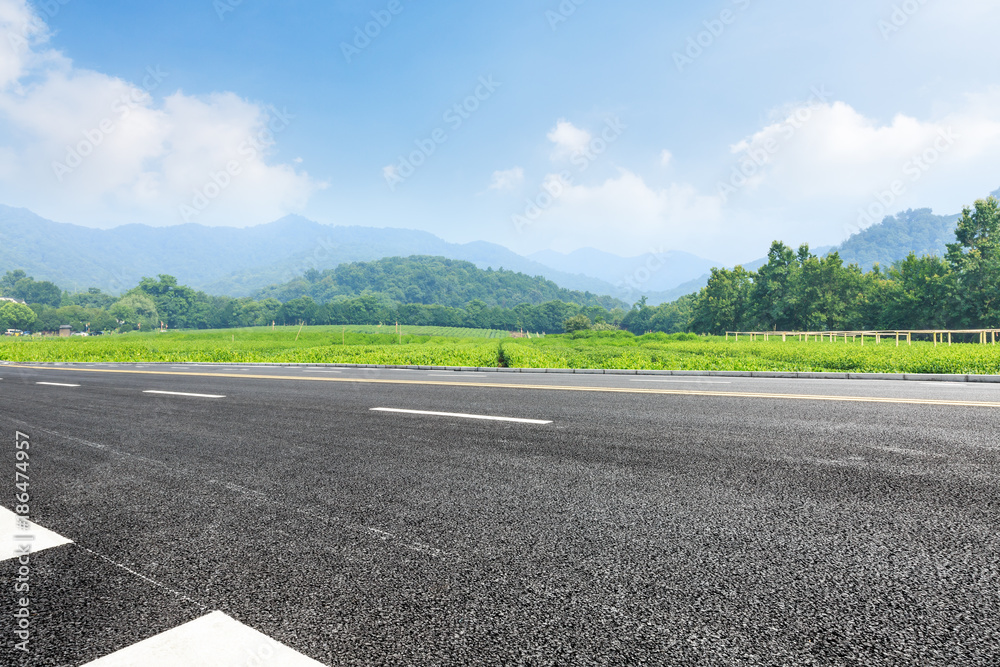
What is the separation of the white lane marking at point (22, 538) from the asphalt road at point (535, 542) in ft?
0.32

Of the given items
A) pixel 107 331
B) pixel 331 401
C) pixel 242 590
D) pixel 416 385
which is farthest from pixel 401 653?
pixel 107 331

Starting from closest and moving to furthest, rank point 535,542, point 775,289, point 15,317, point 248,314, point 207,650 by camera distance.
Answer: point 207,650
point 535,542
point 775,289
point 15,317
point 248,314

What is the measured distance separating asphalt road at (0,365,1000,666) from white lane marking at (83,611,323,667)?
0.06m

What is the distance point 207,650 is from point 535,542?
1.56 meters

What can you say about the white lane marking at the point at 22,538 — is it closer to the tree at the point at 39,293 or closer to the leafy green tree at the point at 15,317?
the leafy green tree at the point at 15,317

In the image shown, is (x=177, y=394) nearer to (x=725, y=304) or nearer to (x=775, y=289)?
(x=775, y=289)

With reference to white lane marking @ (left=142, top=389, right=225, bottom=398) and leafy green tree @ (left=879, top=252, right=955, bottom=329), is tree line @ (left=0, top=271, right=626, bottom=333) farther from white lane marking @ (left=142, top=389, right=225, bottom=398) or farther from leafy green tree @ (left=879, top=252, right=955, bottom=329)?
white lane marking @ (left=142, top=389, right=225, bottom=398)

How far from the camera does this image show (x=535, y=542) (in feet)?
9.31

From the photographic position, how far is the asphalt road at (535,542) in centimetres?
194

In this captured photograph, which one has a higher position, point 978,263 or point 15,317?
point 15,317

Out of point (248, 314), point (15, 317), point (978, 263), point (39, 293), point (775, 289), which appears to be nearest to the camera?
point (978, 263)

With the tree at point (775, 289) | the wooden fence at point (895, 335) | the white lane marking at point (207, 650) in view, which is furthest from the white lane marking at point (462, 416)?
the tree at point (775, 289)

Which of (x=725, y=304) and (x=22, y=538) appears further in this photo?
(x=725, y=304)

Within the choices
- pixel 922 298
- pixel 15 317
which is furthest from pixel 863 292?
pixel 15 317
